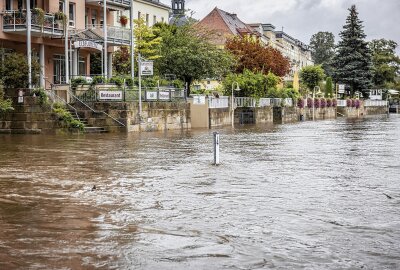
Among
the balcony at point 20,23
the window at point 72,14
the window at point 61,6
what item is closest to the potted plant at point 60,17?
the balcony at point 20,23

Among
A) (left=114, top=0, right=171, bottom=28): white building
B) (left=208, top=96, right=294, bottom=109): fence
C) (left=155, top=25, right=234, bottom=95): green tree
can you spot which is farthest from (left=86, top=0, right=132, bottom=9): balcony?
(left=114, top=0, right=171, bottom=28): white building

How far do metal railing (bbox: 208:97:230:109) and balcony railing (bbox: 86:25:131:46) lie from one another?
22.4ft

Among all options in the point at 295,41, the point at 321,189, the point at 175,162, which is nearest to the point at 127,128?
the point at 175,162

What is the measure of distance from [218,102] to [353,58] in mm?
51134

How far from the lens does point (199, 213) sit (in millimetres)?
10688

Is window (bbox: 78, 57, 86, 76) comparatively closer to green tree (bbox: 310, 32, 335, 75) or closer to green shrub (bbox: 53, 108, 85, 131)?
green shrub (bbox: 53, 108, 85, 131)

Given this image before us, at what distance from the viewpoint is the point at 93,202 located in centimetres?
1176

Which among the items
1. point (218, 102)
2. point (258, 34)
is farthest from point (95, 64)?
point (258, 34)

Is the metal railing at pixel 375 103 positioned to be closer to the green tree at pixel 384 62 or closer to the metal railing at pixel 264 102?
the green tree at pixel 384 62

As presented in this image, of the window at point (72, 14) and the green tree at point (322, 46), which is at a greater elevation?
the green tree at point (322, 46)

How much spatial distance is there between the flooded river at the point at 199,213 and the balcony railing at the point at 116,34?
25.6 metres

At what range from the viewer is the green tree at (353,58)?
94.8 metres

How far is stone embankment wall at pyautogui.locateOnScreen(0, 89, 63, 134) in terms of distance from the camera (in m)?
35.1

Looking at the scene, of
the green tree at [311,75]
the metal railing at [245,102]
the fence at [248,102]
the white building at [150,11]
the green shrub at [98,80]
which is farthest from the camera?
the green tree at [311,75]
